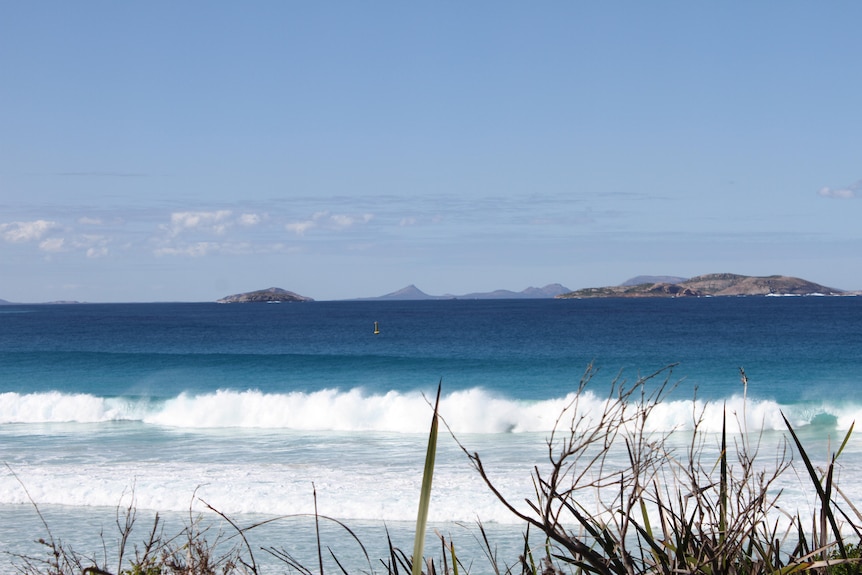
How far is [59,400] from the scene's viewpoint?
2648 centimetres

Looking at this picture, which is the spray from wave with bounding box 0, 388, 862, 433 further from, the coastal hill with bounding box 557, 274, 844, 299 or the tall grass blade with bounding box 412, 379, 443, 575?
the coastal hill with bounding box 557, 274, 844, 299

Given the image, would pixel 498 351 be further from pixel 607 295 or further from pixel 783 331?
pixel 607 295

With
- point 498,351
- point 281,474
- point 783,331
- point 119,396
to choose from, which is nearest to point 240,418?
point 119,396

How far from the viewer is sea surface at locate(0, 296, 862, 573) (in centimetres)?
1093

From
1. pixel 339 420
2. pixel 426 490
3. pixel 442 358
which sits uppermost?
pixel 426 490

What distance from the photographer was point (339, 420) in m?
22.9

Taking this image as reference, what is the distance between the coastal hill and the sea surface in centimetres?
12378

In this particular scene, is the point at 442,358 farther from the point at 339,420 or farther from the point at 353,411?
the point at 339,420

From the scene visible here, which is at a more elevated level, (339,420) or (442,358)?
(442,358)

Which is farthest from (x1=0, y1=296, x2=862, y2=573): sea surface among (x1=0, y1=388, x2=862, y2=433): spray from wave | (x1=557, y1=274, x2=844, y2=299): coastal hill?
(x1=557, y1=274, x2=844, y2=299): coastal hill

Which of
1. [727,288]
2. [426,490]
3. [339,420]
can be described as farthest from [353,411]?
[727,288]

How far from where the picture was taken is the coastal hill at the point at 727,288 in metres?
178

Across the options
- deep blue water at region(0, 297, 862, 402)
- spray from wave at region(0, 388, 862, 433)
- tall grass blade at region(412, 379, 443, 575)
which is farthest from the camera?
deep blue water at region(0, 297, 862, 402)

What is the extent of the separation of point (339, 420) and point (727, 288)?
174723mm
